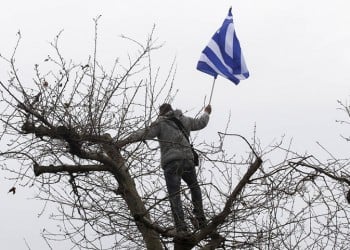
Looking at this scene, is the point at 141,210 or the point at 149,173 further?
the point at 149,173

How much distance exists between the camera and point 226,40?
955 cm

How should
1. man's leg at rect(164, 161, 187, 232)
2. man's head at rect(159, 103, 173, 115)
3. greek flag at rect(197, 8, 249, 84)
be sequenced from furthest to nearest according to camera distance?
1. greek flag at rect(197, 8, 249, 84)
2. man's head at rect(159, 103, 173, 115)
3. man's leg at rect(164, 161, 187, 232)

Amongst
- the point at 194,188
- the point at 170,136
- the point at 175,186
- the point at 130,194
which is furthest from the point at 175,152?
the point at 130,194

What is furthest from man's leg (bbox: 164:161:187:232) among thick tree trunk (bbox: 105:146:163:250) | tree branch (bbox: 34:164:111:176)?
tree branch (bbox: 34:164:111:176)

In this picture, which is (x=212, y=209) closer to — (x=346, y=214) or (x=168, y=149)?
(x=168, y=149)

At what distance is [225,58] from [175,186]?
1971mm

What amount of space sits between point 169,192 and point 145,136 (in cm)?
72

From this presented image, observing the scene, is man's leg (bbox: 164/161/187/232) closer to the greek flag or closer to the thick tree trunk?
the thick tree trunk

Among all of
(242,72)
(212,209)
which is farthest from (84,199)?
(242,72)

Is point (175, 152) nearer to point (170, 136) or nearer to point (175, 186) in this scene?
point (170, 136)

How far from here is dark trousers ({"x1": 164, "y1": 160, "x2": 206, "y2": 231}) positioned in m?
8.08

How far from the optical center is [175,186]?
834cm

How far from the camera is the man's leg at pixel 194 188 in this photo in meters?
8.21

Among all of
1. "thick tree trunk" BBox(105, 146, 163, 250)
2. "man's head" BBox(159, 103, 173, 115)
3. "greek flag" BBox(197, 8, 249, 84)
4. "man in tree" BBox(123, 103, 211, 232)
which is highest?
"greek flag" BBox(197, 8, 249, 84)
